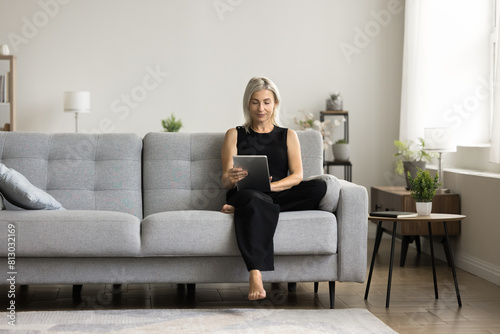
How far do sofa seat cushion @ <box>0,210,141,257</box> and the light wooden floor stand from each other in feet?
1.21

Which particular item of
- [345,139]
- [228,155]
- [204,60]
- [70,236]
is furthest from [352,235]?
[204,60]

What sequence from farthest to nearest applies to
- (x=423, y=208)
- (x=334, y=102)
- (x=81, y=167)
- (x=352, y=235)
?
(x=334, y=102)
(x=81, y=167)
(x=423, y=208)
(x=352, y=235)

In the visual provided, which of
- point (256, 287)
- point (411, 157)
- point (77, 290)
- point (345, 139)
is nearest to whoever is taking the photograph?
point (256, 287)

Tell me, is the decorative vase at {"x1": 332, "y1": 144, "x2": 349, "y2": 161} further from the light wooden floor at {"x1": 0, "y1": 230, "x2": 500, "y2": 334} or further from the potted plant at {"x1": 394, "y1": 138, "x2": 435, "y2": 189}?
the light wooden floor at {"x1": 0, "y1": 230, "x2": 500, "y2": 334}

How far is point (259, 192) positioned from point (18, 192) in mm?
1204

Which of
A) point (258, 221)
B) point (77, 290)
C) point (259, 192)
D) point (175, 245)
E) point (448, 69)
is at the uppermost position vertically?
point (448, 69)

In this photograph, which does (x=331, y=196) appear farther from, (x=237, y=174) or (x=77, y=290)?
(x=77, y=290)

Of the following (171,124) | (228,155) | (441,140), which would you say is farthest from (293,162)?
(171,124)

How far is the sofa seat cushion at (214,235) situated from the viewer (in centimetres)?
316

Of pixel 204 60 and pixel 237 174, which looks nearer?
pixel 237 174

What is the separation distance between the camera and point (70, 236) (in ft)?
10.3

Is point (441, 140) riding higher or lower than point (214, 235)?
higher

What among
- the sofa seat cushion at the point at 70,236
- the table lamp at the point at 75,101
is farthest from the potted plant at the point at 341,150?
the sofa seat cushion at the point at 70,236

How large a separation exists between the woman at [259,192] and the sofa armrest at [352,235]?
0.50ft
